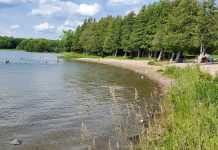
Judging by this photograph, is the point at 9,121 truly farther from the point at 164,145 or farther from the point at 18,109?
the point at 164,145

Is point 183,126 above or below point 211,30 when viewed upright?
below

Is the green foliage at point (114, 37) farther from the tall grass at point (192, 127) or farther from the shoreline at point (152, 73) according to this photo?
the tall grass at point (192, 127)

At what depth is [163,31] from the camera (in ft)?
227

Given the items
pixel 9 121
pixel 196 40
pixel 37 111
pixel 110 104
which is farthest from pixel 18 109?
pixel 196 40

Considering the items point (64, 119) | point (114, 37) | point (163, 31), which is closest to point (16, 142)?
point (64, 119)

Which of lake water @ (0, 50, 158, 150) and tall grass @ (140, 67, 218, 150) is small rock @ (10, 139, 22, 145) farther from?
tall grass @ (140, 67, 218, 150)

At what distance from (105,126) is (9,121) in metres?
5.40

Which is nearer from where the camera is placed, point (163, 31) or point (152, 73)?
point (152, 73)

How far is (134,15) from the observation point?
90.2 meters

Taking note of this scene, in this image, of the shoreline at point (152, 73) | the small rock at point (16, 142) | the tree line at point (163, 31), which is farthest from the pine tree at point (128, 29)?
the small rock at point (16, 142)

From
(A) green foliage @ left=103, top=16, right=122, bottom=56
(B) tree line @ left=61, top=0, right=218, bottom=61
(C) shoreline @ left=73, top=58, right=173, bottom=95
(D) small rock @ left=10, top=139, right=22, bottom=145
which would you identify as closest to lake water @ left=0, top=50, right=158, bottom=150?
(D) small rock @ left=10, top=139, right=22, bottom=145

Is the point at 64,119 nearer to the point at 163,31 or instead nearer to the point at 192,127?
the point at 192,127

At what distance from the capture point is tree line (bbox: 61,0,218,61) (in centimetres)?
5897

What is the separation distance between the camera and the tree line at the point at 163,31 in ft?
193
